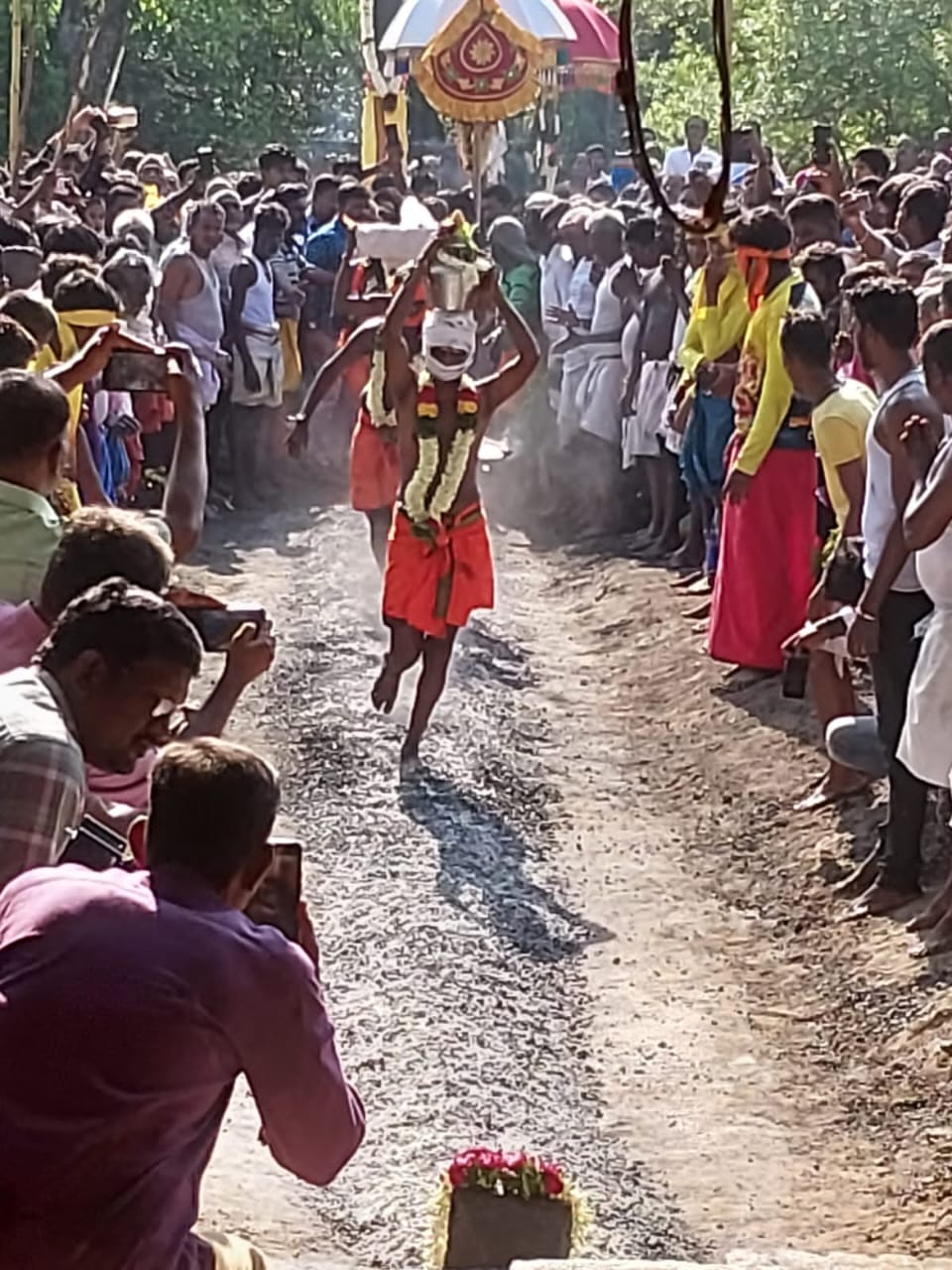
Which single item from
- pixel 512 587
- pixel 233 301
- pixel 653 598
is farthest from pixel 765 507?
pixel 233 301

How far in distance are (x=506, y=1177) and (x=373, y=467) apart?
270 inches

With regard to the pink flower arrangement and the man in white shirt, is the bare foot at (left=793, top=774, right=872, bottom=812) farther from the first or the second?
the man in white shirt

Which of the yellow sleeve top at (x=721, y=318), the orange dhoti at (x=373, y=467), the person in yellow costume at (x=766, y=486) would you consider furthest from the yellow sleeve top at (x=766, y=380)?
the orange dhoti at (x=373, y=467)

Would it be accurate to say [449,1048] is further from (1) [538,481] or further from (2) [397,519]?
(1) [538,481]

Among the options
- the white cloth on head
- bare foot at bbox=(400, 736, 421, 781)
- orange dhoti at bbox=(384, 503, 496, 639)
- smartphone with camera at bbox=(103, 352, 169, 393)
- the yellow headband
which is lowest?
bare foot at bbox=(400, 736, 421, 781)

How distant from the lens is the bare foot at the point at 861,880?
8219mm

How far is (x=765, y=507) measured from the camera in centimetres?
1031

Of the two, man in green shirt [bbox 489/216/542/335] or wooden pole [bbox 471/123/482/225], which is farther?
wooden pole [bbox 471/123/482/225]

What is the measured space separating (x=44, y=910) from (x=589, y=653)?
30.5ft

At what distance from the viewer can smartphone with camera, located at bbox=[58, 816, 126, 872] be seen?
3977mm

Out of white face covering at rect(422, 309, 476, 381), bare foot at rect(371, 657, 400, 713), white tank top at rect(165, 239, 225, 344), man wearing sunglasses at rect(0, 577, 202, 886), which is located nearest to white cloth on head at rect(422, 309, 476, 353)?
white face covering at rect(422, 309, 476, 381)

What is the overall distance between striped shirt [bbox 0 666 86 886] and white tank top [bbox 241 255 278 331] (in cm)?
1223

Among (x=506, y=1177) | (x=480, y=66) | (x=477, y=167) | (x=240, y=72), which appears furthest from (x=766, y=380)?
(x=240, y=72)

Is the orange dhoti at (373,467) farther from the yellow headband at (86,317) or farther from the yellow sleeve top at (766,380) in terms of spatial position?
the yellow headband at (86,317)
